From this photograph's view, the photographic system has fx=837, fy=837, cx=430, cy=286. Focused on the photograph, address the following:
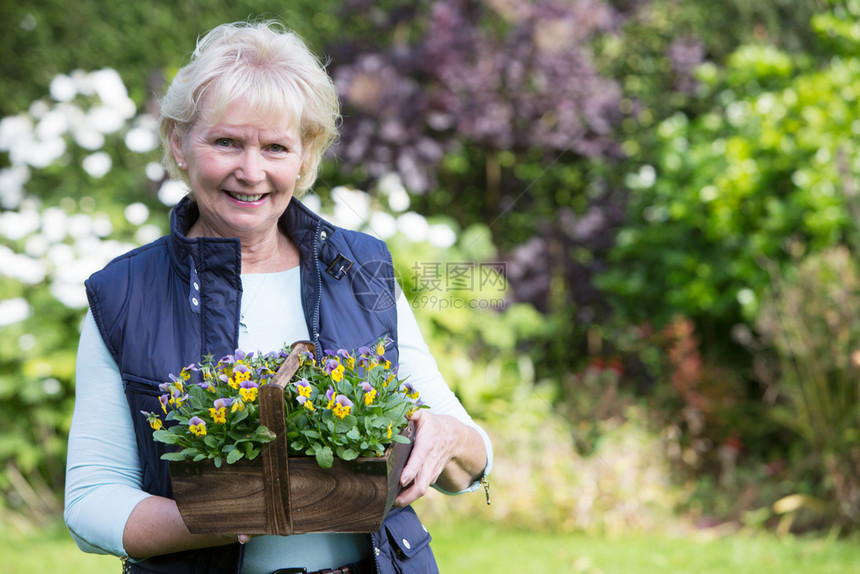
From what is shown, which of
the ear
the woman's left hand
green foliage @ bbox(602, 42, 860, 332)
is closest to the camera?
the woman's left hand

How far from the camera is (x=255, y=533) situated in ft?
4.08

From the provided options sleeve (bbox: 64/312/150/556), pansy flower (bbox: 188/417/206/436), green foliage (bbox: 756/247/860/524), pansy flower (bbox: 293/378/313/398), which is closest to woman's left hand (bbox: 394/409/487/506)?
pansy flower (bbox: 293/378/313/398)

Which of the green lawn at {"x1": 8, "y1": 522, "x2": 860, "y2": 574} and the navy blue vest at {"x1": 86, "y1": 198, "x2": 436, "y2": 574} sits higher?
the navy blue vest at {"x1": 86, "y1": 198, "x2": 436, "y2": 574}

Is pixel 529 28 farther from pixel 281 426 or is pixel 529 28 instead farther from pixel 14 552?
pixel 281 426

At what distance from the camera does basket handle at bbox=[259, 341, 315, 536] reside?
121 centimetres

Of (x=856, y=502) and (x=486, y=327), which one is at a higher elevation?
(x=486, y=327)

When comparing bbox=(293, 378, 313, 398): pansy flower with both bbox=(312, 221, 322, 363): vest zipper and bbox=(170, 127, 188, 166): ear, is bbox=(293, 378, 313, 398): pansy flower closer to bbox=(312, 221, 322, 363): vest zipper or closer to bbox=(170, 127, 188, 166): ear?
bbox=(312, 221, 322, 363): vest zipper

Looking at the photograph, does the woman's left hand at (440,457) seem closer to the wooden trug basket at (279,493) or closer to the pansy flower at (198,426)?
the wooden trug basket at (279,493)

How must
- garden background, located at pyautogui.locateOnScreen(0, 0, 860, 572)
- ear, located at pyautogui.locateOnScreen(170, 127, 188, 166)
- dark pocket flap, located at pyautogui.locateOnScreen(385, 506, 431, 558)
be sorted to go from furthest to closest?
garden background, located at pyautogui.locateOnScreen(0, 0, 860, 572) < ear, located at pyautogui.locateOnScreen(170, 127, 188, 166) < dark pocket flap, located at pyautogui.locateOnScreen(385, 506, 431, 558)

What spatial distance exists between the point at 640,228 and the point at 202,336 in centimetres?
431

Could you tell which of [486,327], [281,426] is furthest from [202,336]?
[486,327]

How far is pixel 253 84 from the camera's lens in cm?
151

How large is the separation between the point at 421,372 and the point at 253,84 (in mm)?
622

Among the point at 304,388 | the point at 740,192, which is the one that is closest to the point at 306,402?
the point at 304,388
